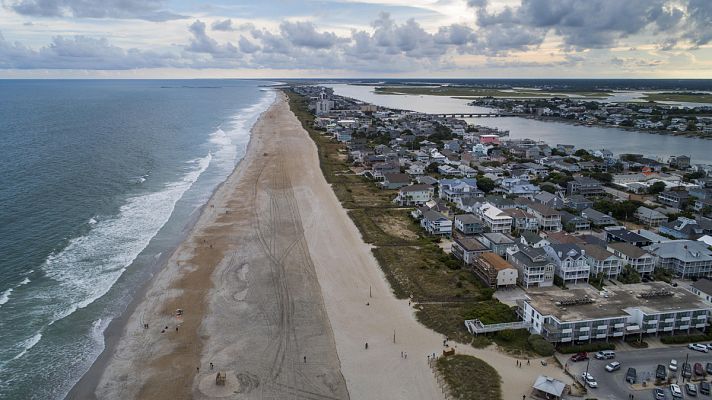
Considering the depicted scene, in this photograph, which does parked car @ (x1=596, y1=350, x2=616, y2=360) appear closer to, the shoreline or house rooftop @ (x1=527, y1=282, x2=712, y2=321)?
house rooftop @ (x1=527, y1=282, x2=712, y2=321)

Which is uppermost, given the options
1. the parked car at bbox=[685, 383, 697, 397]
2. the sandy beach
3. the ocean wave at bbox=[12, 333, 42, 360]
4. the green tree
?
the green tree

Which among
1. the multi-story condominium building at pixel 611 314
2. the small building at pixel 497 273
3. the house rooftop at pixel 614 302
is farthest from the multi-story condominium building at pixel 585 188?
the multi-story condominium building at pixel 611 314

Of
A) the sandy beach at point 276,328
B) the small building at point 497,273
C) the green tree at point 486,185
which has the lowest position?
the sandy beach at point 276,328

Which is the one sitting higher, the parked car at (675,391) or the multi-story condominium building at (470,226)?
the multi-story condominium building at (470,226)

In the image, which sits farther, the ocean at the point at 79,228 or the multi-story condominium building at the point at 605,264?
the multi-story condominium building at the point at 605,264

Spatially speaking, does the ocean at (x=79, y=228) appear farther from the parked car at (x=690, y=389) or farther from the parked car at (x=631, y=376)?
the parked car at (x=690, y=389)

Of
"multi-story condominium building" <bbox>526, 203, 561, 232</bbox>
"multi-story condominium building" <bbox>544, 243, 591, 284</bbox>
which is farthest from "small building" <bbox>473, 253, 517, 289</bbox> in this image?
"multi-story condominium building" <bbox>526, 203, 561, 232</bbox>

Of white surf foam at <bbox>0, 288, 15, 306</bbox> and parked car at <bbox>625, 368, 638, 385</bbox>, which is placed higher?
parked car at <bbox>625, 368, 638, 385</bbox>
